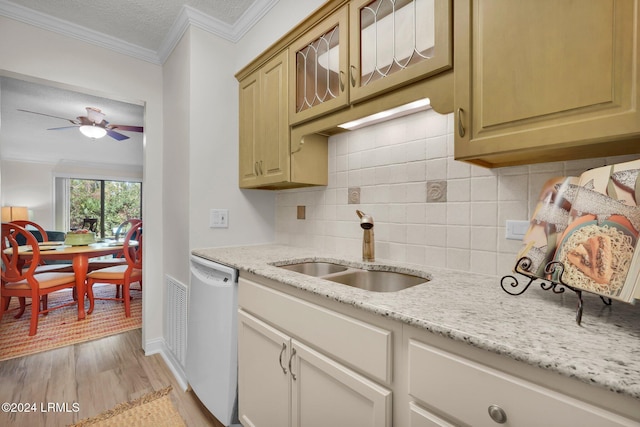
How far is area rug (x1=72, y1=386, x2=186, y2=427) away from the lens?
1.65m

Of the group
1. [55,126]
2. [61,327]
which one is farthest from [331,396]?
[55,126]

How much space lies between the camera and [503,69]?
34.4 inches

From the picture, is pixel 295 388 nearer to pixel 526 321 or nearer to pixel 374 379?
pixel 374 379

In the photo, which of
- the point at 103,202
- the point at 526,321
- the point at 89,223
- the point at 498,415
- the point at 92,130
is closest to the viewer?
the point at 498,415

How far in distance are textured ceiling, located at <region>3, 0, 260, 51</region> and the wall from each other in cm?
18

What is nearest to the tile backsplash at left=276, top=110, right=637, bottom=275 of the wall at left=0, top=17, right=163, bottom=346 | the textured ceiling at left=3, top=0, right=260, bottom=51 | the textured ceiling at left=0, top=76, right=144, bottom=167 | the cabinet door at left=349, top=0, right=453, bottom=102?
the cabinet door at left=349, top=0, right=453, bottom=102

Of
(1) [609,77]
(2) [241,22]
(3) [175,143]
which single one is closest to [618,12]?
(1) [609,77]

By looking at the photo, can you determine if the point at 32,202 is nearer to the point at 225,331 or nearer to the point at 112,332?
the point at 112,332

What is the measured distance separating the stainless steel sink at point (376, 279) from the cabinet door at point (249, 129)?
969 millimetres

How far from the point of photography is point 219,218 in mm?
2139

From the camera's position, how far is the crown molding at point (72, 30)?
197cm

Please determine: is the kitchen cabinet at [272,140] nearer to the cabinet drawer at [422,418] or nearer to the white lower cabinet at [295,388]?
the white lower cabinet at [295,388]

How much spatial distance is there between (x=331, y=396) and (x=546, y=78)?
1.15 m

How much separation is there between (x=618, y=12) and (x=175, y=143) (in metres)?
2.41
